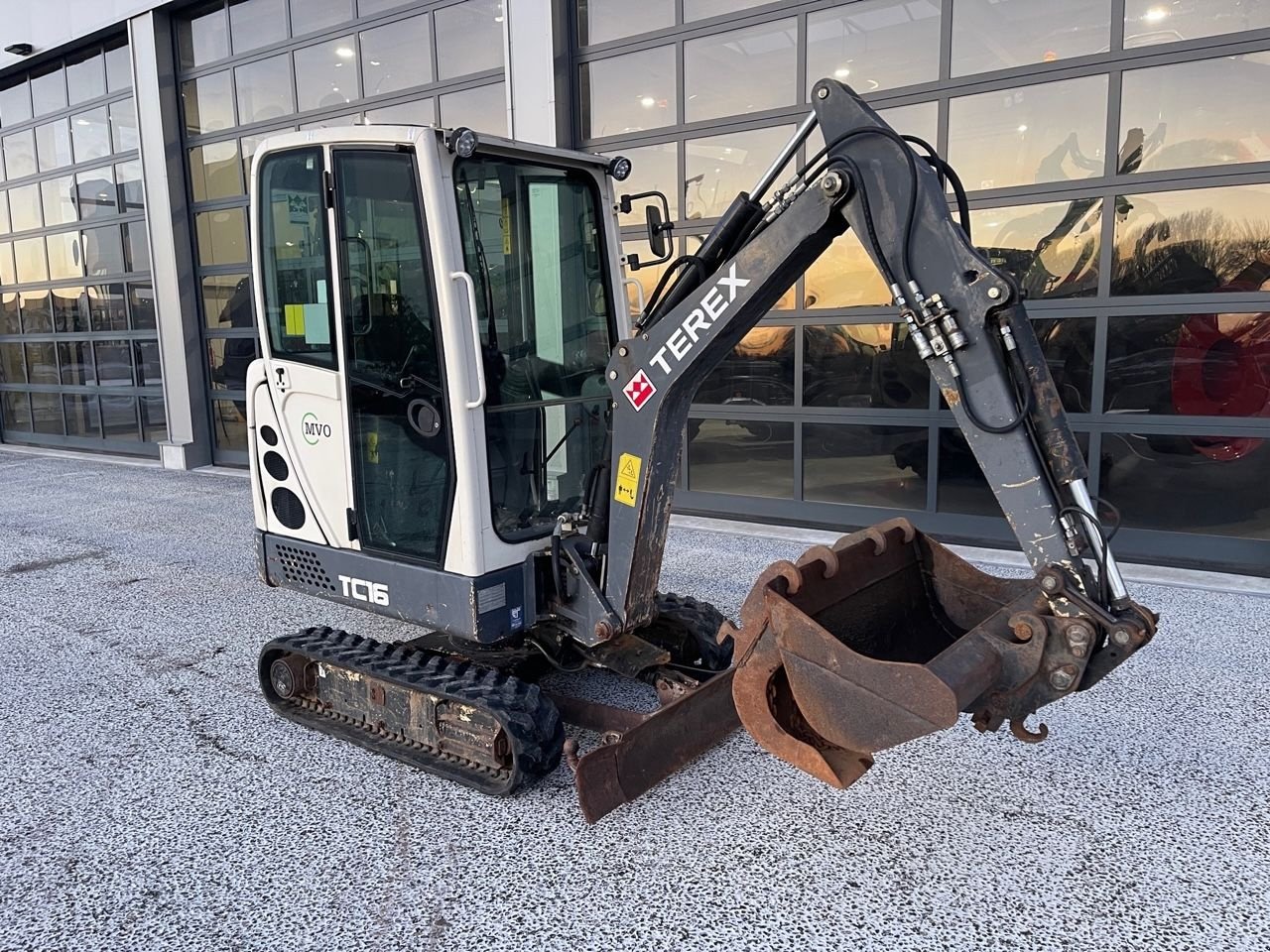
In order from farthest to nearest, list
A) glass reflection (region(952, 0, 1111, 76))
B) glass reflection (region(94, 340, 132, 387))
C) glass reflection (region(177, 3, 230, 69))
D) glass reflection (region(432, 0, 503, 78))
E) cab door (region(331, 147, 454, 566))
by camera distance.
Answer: glass reflection (region(94, 340, 132, 387)) → glass reflection (region(177, 3, 230, 69)) → glass reflection (region(432, 0, 503, 78)) → glass reflection (region(952, 0, 1111, 76)) → cab door (region(331, 147, 454, 566))

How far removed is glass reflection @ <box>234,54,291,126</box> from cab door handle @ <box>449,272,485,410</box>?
7.90 meters

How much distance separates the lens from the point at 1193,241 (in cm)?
571

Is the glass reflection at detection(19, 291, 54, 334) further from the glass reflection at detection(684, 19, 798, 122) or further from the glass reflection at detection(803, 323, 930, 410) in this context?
the glass reflection at detection(803, 323, 930, 410)

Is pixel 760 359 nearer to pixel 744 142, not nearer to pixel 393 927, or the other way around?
pixel 744 142

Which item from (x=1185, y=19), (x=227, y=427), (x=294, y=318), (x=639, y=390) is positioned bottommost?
(x=227, y=427)

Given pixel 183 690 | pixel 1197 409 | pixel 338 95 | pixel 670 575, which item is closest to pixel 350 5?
pixel 338 95

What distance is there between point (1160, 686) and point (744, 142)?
194 inches

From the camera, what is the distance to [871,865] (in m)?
2.77

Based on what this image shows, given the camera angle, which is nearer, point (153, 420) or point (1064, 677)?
point (1064, 677)

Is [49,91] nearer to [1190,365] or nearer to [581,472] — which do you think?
[581,472]

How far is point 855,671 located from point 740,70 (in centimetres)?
604

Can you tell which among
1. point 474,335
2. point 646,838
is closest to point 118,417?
point 474,335

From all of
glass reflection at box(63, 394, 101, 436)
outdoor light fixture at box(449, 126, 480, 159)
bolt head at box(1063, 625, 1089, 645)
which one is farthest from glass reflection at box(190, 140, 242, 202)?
bolt head at box(1063, 625, 1089, 645)

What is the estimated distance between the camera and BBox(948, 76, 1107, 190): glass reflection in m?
5.96
